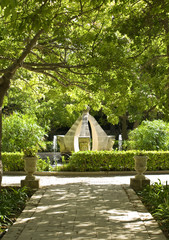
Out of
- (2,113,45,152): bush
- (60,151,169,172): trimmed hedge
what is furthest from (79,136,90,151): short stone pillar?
(60,151,169,172): trimmed hedge

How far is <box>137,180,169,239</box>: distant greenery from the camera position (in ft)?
21.2

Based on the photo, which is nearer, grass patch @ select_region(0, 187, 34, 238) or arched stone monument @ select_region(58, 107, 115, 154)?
grass patch @ select_region(0, 187, 34, 238)

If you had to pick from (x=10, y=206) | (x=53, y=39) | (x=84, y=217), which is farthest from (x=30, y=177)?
(x=53, y=39)

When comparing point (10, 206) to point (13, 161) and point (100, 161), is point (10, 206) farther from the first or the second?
point (100, 161)

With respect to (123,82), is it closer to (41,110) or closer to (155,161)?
(155,161)

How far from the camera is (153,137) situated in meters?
17.4

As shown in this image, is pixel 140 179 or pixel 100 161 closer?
pixel 140 179

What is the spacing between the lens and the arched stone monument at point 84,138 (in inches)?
685

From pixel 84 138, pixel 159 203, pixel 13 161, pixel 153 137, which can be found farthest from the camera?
pixel 153 137

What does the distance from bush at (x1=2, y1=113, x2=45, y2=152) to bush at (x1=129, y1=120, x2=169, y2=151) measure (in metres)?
5.02

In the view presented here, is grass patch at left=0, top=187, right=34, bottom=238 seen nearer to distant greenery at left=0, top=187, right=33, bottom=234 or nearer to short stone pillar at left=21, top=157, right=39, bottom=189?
distant greenery at left=0, top=187, right=33, bottom=234

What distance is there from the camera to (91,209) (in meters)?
7.43

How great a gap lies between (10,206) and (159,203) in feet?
10.7

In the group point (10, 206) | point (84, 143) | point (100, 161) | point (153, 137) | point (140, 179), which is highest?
point (153, 137)
